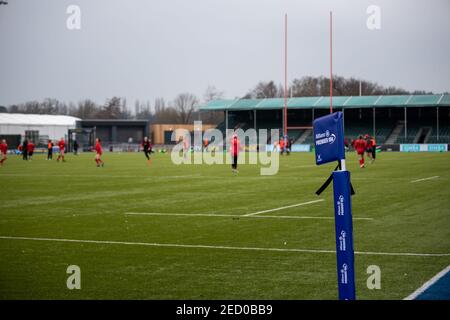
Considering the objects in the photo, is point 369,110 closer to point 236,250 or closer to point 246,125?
point 246,125

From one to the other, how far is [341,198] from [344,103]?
81812mm

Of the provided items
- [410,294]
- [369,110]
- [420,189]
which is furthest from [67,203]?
[369,110]

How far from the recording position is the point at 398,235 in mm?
12141

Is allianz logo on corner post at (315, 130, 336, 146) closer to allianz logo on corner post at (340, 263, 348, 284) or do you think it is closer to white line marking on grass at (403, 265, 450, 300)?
allianz logo on corner post at (340, 263, 348, 284)

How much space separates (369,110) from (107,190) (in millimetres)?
71460

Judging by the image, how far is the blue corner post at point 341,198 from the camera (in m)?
6.36

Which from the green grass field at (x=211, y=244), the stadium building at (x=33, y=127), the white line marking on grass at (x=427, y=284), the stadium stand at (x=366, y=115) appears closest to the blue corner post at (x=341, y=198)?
the green grass field at (x=211, y=244)

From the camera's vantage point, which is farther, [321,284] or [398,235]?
[398,235]

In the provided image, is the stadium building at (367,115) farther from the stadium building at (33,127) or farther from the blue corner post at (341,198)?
the blue corner post at (341,198)

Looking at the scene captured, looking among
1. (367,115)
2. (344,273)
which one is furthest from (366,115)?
(344,273)

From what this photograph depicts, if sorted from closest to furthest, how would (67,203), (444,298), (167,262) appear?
(444,298)
(167,262)
(67,203)

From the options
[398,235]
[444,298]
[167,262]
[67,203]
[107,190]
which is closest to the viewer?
[444,298]

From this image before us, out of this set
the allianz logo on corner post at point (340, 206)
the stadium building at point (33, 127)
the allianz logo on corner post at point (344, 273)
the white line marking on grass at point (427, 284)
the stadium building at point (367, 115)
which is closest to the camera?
the allianz logo on corner post at point (340, 206)

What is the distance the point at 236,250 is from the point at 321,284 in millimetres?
2717
